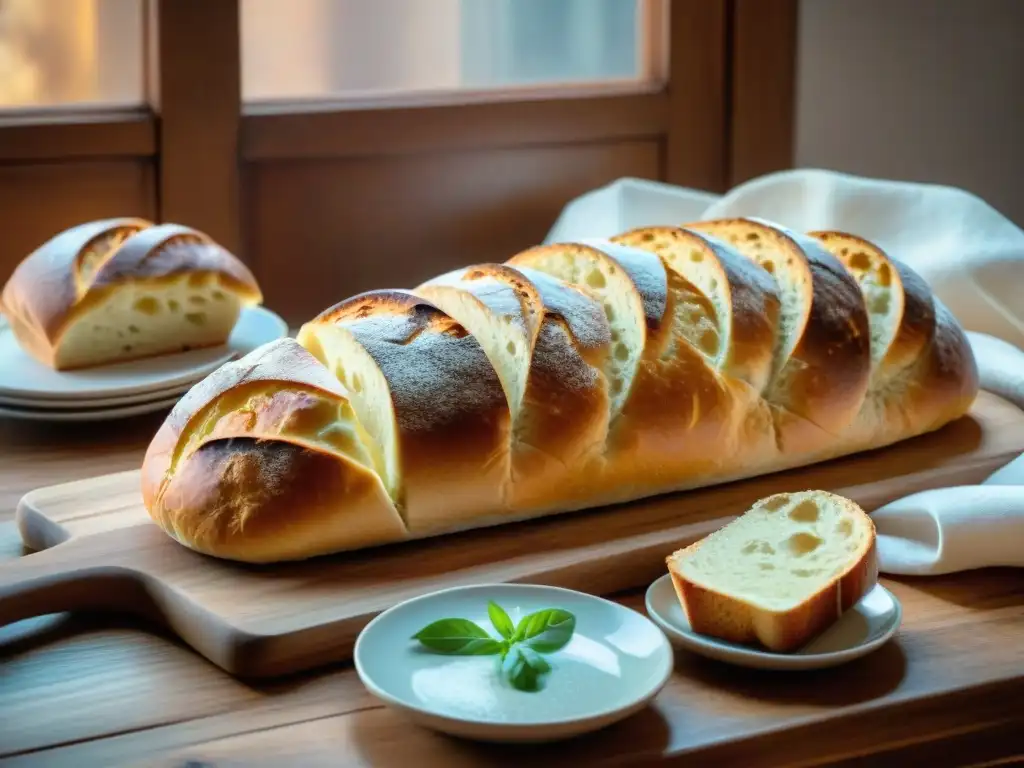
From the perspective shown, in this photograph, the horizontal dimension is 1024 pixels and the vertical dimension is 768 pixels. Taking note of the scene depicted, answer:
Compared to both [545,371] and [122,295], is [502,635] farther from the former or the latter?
[122,295]

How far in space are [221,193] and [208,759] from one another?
1234 mm

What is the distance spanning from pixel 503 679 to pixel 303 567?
277 millimetres

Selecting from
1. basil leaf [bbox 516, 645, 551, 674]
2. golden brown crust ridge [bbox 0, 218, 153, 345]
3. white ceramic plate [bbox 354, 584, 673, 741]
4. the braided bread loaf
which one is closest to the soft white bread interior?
the braided bread loaf

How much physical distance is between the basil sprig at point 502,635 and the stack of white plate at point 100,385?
703 mm

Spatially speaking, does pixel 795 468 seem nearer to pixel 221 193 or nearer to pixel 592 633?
pixel 592 633

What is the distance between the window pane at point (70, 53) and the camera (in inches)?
74.5

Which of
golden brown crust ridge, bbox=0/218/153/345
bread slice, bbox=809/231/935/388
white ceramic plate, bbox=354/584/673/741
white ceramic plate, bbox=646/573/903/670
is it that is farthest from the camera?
golden brown crust ridge, bbox=0/218/153/345

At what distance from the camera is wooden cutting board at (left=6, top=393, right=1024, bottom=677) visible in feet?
3.42

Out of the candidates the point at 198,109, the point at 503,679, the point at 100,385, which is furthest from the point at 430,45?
the point at 503,679

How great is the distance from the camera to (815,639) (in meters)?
1.04

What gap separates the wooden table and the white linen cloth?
0.81ft

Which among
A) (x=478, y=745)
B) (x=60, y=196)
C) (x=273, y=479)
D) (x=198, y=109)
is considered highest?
(x=198, y=109)

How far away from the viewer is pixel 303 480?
3.67ft

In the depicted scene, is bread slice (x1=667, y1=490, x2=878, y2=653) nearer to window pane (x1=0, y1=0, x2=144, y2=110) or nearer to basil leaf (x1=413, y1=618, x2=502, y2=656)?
basil leaf (x1=413, y1=618, x2=502, y2=656)
